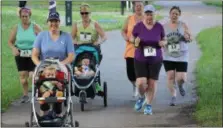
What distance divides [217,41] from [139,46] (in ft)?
47.1

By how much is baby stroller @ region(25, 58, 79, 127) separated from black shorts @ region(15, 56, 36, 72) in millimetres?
2797

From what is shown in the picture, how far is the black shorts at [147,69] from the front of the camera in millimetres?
11346

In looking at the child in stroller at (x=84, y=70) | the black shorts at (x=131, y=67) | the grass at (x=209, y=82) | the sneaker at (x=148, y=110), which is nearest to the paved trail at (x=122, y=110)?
the sneaker at (x=148, y=110)

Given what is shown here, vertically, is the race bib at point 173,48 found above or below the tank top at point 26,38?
below

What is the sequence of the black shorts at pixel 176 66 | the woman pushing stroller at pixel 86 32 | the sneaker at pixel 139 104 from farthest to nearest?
the black shorts at pixel 176 66 < the woman pushing stroller at pixel 86 32 < the sneaker at pixel 139 104

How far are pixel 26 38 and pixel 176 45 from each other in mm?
2624

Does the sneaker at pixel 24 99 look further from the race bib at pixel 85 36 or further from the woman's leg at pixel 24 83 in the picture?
the race bib at pixel 85 36

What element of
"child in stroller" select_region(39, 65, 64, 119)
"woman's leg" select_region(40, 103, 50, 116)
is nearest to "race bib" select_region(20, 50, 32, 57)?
"child in stroller" select_region(39, 65, 64, 119)

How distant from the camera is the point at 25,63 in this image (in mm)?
12516

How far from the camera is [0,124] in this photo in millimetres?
10398

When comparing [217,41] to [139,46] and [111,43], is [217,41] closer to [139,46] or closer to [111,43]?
[111,43]

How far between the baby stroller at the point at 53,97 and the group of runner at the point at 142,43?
1499 millimetres

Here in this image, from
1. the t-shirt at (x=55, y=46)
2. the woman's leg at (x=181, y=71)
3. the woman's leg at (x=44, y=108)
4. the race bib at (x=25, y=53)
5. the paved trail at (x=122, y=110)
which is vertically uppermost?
the t-shirt at (x=55, y=46)

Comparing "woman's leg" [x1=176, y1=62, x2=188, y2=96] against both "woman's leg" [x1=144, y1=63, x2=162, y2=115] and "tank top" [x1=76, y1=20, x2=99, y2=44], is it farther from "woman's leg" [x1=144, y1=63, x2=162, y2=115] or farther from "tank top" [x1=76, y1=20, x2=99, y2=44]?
"tank top" [x1=76, y1=20, x2=99, y2=44]
